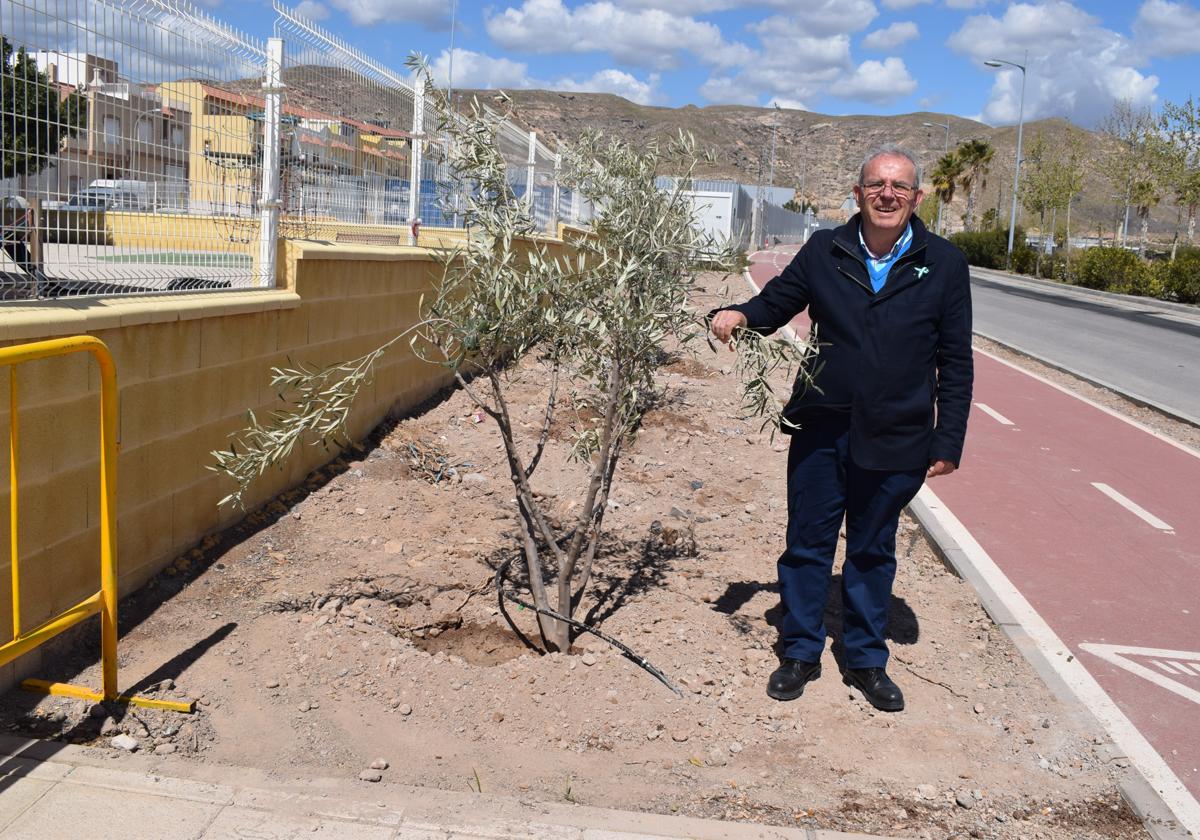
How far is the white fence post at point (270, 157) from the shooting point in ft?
19.7

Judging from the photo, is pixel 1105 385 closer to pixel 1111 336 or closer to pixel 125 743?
pixel 1111 336

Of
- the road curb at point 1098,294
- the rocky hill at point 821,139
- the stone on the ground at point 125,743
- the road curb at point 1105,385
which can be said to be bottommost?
the stone on the ground at point 125,743

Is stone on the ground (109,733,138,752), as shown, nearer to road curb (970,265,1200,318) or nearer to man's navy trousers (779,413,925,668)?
man's navy trousers (779,413,925,668)


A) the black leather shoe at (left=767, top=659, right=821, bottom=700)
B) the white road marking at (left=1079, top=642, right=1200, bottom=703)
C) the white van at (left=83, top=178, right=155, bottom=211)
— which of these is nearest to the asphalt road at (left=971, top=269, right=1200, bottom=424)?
the white road marking at (left=1079, top=642, right=1200, bottom=703)

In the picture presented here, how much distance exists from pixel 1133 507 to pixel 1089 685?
3691mm

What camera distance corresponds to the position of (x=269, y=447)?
13.9 feet

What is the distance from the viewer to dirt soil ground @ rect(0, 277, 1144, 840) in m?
3.64

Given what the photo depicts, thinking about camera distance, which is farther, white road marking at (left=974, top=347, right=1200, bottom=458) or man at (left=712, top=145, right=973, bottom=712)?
white road marking at (left=974, top=347, right=1200, bottom=458)

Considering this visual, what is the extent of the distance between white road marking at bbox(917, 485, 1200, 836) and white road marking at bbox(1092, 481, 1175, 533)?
1.51 meters

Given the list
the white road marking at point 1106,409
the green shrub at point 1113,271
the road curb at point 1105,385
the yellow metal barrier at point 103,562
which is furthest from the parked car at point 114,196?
the green shrub at point 1113,271

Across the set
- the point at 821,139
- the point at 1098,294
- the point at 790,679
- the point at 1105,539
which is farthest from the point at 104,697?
the point at 821,139

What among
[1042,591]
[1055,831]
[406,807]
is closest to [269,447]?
[406,807]

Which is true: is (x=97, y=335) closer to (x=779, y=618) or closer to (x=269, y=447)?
(x=269, y=447)

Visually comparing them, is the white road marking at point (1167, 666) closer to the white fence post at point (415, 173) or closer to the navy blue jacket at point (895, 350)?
the navy blue jacket at point (895, 350)
